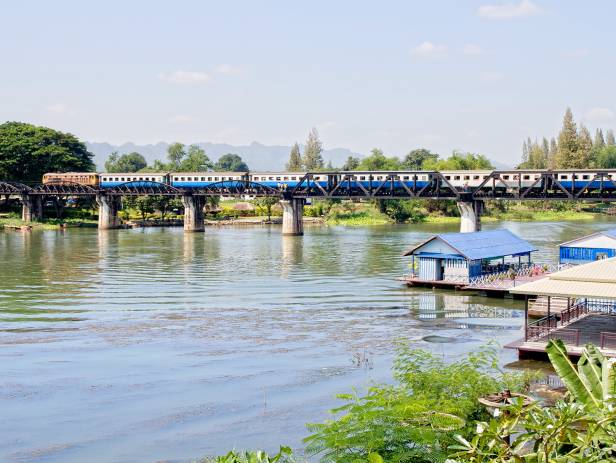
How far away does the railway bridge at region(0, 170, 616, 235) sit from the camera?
88750 millimetres

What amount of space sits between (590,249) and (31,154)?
11014cm

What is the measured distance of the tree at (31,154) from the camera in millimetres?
140000

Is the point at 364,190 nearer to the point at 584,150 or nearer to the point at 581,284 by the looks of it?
the point at 581,284

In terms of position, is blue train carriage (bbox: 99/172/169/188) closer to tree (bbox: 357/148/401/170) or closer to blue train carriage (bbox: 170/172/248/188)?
blue train carriage (bbox: 170/172/248/188)

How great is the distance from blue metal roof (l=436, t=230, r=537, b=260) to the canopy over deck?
20.3 meters

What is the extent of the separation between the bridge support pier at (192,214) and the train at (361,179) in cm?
397

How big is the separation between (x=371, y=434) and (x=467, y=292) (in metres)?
36.5

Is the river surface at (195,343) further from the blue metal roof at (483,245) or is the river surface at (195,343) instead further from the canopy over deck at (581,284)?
the blue metal roof at (483,245)

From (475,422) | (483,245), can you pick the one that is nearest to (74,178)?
(483,245)

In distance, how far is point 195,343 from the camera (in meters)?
36.4

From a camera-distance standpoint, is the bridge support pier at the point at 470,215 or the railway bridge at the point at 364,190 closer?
the railway bridge at the point at 364,190

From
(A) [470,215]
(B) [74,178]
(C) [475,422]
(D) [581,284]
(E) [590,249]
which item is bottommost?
(C) [475,422]

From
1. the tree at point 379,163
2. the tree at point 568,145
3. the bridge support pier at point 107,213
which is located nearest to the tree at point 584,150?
the tree at point 568,145

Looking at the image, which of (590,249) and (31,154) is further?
(31,154)
